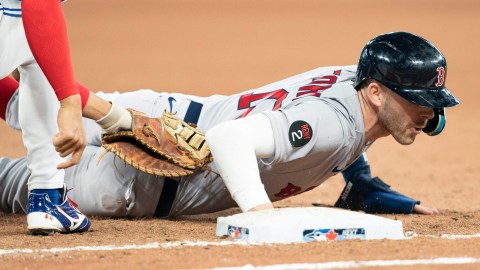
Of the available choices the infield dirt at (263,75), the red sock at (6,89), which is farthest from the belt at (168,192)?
the red sock at (6,89)

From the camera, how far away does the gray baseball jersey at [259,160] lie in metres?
3.91

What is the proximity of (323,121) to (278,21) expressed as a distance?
45.0 feet

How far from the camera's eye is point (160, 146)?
170 inches

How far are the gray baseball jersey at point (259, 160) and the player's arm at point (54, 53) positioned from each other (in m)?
0.84

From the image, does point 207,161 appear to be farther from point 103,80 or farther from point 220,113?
point 103,80

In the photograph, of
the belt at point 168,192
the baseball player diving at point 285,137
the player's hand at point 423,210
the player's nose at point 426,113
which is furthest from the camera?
the player's hand at point 423,210

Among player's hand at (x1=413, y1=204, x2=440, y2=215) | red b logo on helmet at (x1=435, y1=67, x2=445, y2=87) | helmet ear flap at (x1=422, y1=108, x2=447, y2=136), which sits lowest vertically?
player's hand at (x1=413, y1=204, x2=440, y2=215)

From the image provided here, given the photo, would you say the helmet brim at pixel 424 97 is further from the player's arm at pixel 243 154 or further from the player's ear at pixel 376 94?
the player's arm at pixel 243 154

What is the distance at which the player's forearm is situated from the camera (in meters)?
3.47

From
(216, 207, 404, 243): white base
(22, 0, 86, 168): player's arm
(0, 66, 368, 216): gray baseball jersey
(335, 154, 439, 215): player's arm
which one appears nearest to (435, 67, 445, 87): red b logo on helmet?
(0, 66, 368, 216): gray baseball jersey

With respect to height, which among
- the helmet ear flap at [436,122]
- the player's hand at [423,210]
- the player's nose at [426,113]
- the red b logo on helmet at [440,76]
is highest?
the red b logo on helmet at [440,76]

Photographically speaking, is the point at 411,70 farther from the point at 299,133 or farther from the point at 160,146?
the point at 160,146

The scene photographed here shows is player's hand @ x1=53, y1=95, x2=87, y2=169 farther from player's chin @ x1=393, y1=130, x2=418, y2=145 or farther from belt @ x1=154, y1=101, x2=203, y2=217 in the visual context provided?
player's chin @ x1=393, y1=130, x2=418, y2=145

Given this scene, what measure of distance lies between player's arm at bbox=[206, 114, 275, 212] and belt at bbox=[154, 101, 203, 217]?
0.76 meters
